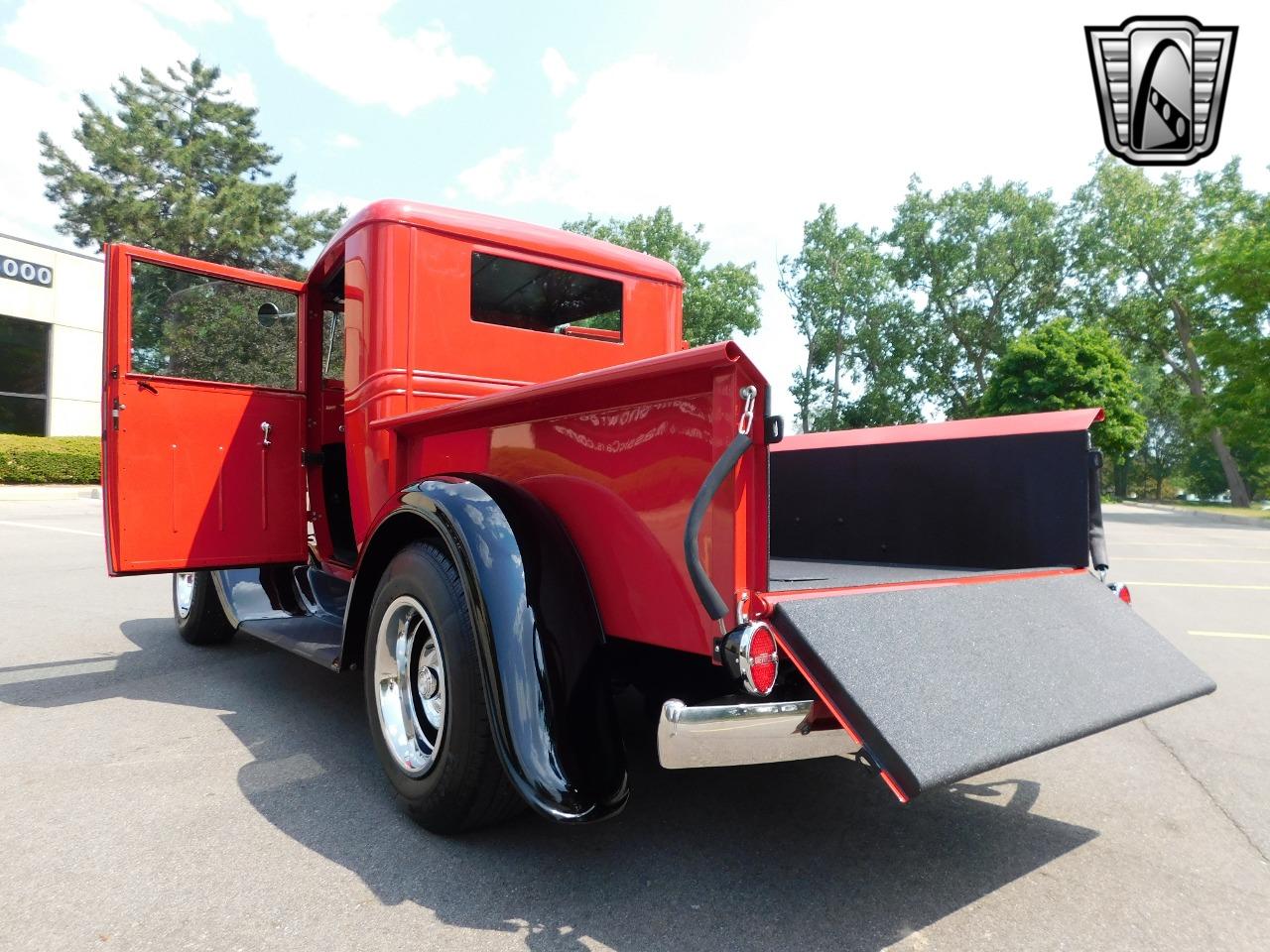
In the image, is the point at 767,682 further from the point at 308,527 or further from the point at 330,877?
the point at 308,527

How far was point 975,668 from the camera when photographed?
2129 mm

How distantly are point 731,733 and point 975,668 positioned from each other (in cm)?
75

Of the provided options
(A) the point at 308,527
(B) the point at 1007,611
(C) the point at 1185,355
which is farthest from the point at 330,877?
(C) the point at 1185,355

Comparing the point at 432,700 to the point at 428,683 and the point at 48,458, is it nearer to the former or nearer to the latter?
the point at 428,683

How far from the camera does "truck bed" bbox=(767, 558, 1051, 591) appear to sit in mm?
2736

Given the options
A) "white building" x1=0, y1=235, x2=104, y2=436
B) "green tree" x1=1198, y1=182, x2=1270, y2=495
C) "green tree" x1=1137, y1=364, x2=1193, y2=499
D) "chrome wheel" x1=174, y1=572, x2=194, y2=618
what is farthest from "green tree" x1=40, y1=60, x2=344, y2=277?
"green tree" x1=1137, y1=364, x2=1193, y2=499

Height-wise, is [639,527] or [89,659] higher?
[639,527]

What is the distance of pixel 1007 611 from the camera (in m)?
2.46

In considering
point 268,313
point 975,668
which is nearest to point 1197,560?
point 975,668

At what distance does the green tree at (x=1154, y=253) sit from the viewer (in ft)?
112

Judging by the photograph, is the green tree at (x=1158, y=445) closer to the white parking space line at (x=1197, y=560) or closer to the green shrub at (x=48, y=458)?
the white parking space line at (x=1197, y=560)

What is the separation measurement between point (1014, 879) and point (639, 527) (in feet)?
4.97

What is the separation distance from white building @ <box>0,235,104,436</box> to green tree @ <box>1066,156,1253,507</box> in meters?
40.1

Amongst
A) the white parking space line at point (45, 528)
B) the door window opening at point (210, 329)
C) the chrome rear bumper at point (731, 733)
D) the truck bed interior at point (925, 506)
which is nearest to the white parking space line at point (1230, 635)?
the truck bed interior at point (925, 506)
